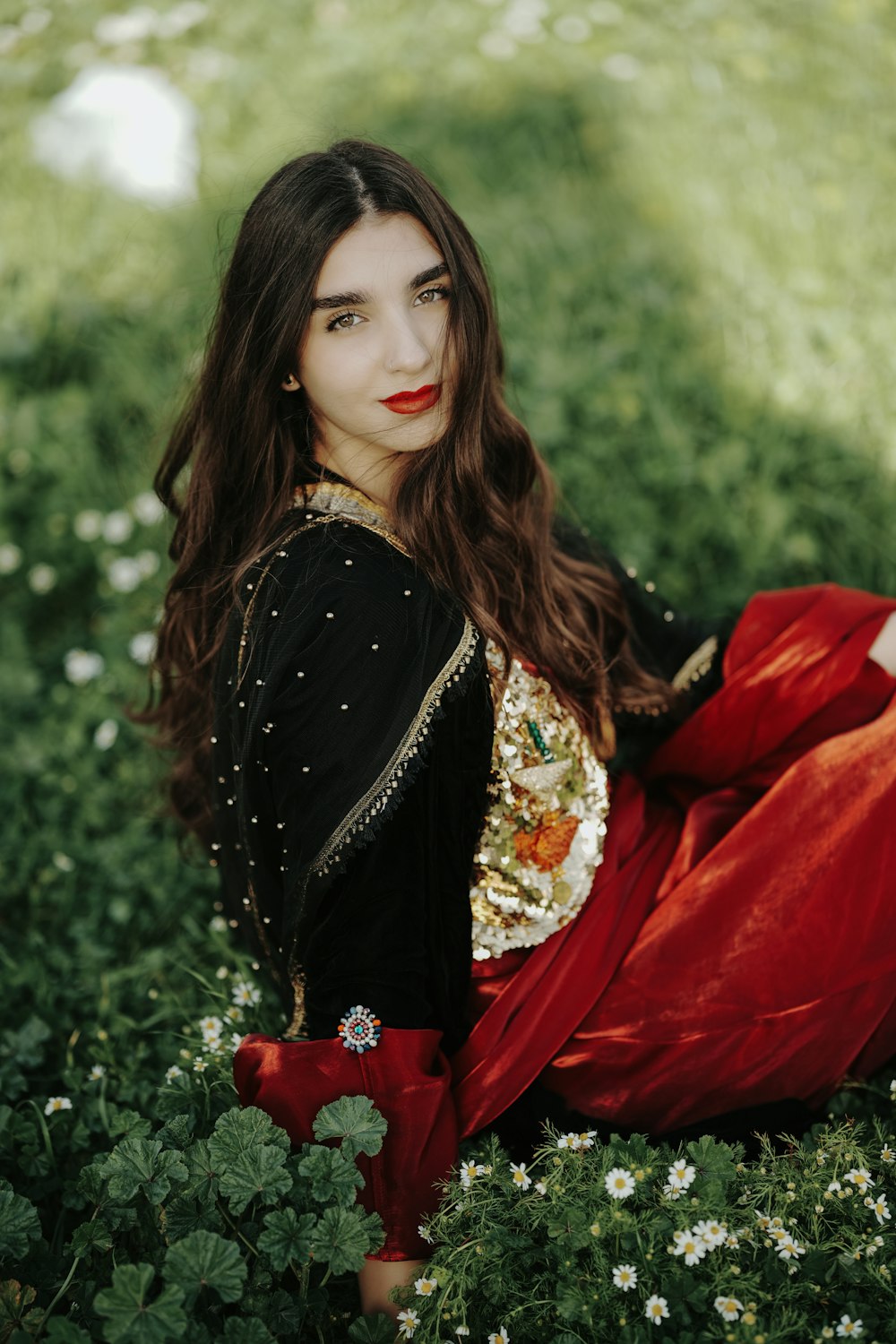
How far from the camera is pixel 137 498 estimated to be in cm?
334

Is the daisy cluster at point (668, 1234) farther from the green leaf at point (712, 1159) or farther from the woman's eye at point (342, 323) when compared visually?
the woman's eye at point (342, 323)

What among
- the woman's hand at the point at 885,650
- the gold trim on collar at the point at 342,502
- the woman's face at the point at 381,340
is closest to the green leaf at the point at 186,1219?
the gold trim on collar at the point at 342,502

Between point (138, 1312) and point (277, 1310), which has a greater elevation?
point (138, 1312)

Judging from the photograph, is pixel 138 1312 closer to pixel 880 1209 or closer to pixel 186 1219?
pixel 186 1219

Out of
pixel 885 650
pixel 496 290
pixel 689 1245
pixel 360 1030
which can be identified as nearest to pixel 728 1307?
pixel 689 1245

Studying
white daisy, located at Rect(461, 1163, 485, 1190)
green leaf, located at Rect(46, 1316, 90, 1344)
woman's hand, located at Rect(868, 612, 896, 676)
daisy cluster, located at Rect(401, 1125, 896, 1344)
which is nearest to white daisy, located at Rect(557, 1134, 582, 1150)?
daisy cluster, located at Rect(401, 1125, 896, 1344)

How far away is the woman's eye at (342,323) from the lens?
1744 millimetres

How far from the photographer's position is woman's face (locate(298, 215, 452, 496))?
1.72m

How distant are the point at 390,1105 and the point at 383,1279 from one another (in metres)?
0.26

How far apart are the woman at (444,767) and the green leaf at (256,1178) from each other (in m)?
0.11

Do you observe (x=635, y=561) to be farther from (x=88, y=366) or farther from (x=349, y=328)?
(x=88, y=366)

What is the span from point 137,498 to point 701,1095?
229cm

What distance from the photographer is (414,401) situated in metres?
1.79

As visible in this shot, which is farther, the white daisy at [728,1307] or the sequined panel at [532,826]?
the sequined panel at [532,826]
